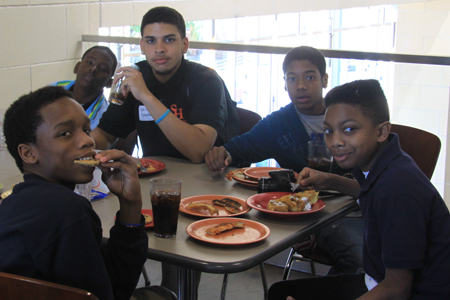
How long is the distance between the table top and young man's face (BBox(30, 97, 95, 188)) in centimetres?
25

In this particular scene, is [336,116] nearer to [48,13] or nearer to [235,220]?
[235,220]

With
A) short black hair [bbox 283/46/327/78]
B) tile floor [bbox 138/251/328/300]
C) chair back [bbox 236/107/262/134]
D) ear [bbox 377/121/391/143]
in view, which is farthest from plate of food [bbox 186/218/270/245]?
tile floor [bbox 138/251/328/300]

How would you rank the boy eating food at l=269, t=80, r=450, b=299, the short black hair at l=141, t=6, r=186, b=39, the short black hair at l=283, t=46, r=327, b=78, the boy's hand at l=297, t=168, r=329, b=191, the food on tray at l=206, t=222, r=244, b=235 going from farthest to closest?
the short black hair at l=141, t=6, r=186, b=39
the short black hair at l=283, t=46, r=327, b=78
the boy's hand at l=297, t=168, r=329, b=191
the food on tray at l=206, t=222, r=244, b=235
the boy eating food at l=269, t=80, r=450, b=299

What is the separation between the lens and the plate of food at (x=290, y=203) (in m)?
1.42

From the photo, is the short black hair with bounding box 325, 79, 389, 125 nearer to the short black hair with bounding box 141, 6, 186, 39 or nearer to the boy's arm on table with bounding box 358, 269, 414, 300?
the boy's arm on table with bounding box 358, 269, 414, 300

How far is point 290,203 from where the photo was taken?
1.44m

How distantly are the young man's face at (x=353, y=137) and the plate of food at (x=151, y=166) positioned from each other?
746mm

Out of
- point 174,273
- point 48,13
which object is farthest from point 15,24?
point 174,273

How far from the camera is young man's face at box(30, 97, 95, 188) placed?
107 centimetres

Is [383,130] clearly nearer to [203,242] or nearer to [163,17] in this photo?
[203,242]

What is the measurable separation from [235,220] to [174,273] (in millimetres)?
572

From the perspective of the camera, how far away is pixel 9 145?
3.57 feet

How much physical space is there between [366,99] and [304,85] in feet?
2.21

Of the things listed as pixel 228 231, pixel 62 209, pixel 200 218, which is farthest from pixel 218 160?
pixel 62 209
